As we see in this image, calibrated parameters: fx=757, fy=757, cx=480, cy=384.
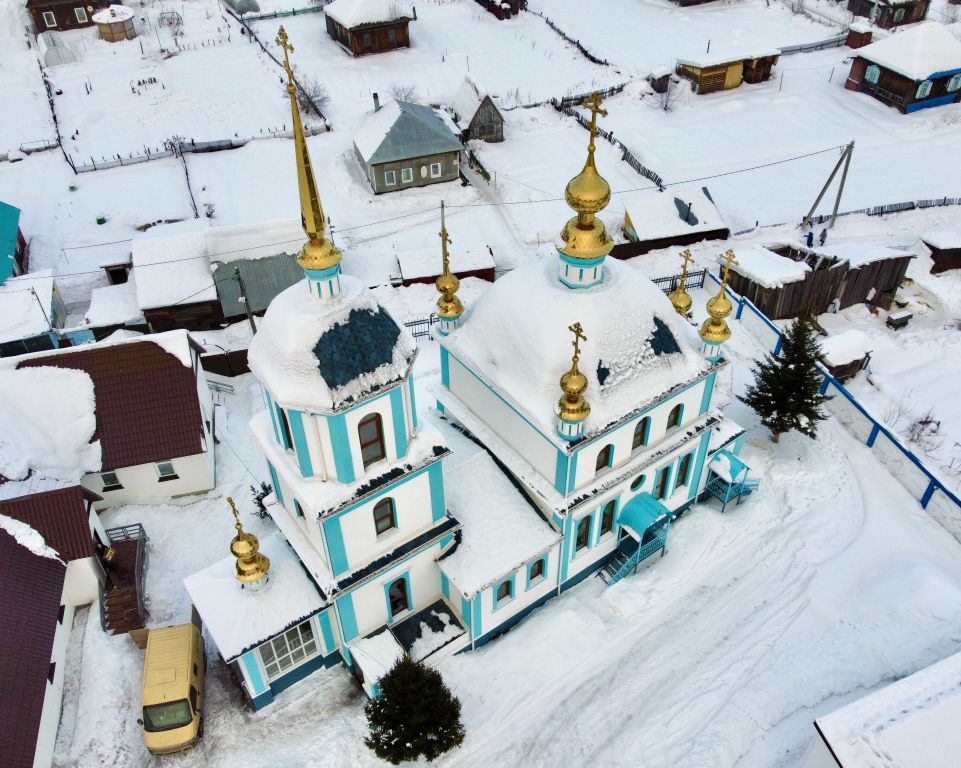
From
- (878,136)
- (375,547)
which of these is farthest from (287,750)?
(878,136)

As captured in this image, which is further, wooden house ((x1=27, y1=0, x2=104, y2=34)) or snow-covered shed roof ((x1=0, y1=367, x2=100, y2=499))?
wooden house ((x1=27, y1=0, x2=104, y2=34))

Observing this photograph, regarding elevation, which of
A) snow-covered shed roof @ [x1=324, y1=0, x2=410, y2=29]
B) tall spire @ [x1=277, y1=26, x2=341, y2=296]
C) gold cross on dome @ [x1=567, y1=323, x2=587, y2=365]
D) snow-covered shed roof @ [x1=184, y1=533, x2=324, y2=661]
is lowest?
snow-covered shed roof @ [x1=184, y1=533, x2=324, y2=661]

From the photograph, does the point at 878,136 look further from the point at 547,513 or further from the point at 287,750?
the point at 287,750

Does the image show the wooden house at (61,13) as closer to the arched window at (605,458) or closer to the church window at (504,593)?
the arched window at (605,458)

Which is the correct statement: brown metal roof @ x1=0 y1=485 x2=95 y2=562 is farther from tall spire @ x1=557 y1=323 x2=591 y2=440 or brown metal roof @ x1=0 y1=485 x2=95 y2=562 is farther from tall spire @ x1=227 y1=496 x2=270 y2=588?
tall spire @ x1=557 y1=323 x2=591 y2=440

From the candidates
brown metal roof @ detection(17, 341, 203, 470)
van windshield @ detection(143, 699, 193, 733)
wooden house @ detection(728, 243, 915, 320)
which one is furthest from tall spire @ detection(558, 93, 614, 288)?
wooden house @ detection(728, 243, 915, 320)

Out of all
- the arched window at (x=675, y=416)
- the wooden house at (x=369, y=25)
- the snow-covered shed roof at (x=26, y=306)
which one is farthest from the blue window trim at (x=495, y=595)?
the wooden house at (x=369, y=25)

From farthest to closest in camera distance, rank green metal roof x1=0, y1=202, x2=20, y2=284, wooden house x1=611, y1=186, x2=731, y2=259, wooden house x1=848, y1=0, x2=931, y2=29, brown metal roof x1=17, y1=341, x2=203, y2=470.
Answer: wooden house x1=848, y1=0, x2=931, y2=29, wooden house x1=611, y1=186, x2=731, y2=259, green metal roof x1=0, y1=202, x2=20, y2=284, brown metal roof x1=17, y1=341, x2=203, y2=470
